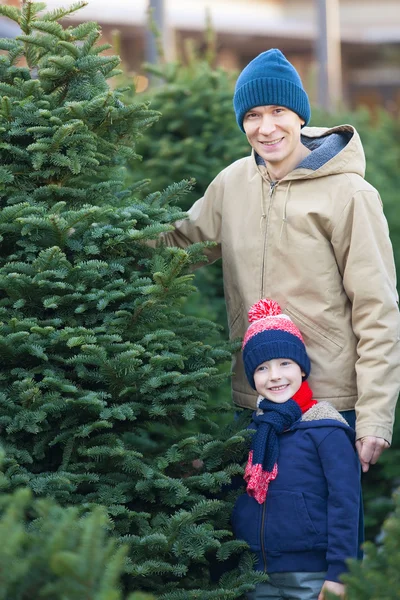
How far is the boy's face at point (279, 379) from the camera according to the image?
3363 mm

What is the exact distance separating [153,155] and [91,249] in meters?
2.95

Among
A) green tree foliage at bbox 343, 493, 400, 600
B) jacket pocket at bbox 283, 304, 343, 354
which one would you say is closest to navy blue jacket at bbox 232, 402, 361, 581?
jacket pocket at bbox 283, 304, 343, 354

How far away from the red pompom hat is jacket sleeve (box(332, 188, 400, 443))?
0.77 feet

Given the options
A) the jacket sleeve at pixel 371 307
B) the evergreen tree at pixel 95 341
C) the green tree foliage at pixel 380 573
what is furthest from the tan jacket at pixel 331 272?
the green tree foliage at pixel 380 573

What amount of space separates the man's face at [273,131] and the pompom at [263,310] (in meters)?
0.58

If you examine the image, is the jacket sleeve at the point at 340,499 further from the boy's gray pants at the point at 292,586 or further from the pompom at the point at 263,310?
the pompom at the point at 263,310

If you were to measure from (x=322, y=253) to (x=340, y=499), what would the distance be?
0.95 metres

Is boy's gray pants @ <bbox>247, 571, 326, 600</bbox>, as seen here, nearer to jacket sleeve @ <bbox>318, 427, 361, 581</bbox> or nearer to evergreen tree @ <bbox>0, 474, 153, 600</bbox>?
jacket sleeve @ <bbox>318, 427, 361, 581</bbox>

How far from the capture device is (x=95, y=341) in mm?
3100

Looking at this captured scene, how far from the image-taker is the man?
3412 millimetres

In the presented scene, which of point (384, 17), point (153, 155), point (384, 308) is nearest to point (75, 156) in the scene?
point (384, 308)

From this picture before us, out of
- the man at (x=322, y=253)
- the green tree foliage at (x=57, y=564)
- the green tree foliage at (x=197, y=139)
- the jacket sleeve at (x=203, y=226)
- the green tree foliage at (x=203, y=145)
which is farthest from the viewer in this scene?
the green tree foliage at (x=197, y=139)

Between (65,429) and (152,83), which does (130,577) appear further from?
(152,83)

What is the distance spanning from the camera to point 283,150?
11.7 ft
